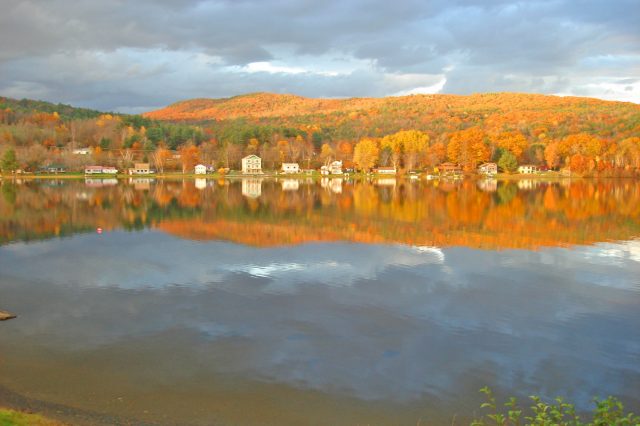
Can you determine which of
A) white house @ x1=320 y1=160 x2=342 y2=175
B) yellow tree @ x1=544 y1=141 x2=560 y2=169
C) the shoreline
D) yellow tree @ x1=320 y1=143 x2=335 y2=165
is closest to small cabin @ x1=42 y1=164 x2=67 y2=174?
the shoreline

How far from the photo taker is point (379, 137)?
12119cm

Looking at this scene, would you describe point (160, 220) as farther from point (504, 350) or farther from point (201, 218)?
point (504, 350)

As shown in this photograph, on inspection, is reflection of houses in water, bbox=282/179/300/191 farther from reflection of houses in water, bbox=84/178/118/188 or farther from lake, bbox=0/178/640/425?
lake, bbox=0/178/640/425

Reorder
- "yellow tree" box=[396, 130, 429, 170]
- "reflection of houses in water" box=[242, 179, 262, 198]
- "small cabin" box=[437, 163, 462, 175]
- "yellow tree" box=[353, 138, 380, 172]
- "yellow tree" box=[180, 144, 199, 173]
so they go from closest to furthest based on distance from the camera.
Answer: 1. "reflection of houses in water" box=[242, 179, 262, 198]
2. "small cabin" box=[437, 163, 462, 175]
3. "yellow tree" box=[180, 144, 199, 173]
4. "yellow tree" box=[353, 138, 380, 172]
5. "yellow tree" box=[396, 130, 429, 170]

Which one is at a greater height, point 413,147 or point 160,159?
point 413,147

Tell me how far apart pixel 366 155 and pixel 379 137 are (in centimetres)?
2404

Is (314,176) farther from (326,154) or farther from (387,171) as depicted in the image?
(326,154)

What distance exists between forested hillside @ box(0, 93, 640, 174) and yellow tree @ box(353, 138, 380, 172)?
19 centimetres

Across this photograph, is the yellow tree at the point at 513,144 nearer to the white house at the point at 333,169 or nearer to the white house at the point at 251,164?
the white house at the point at 333,169

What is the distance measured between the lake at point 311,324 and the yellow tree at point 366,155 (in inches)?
3007

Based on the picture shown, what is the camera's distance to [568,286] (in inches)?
548

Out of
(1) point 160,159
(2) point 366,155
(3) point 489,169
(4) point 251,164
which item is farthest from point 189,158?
(3) point 489,169

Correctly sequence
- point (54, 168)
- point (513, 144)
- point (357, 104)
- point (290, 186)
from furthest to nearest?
point (357, 104)
point (513, 144)
point (54, 168)
point (290, 186)

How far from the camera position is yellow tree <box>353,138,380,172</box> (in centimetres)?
9856
